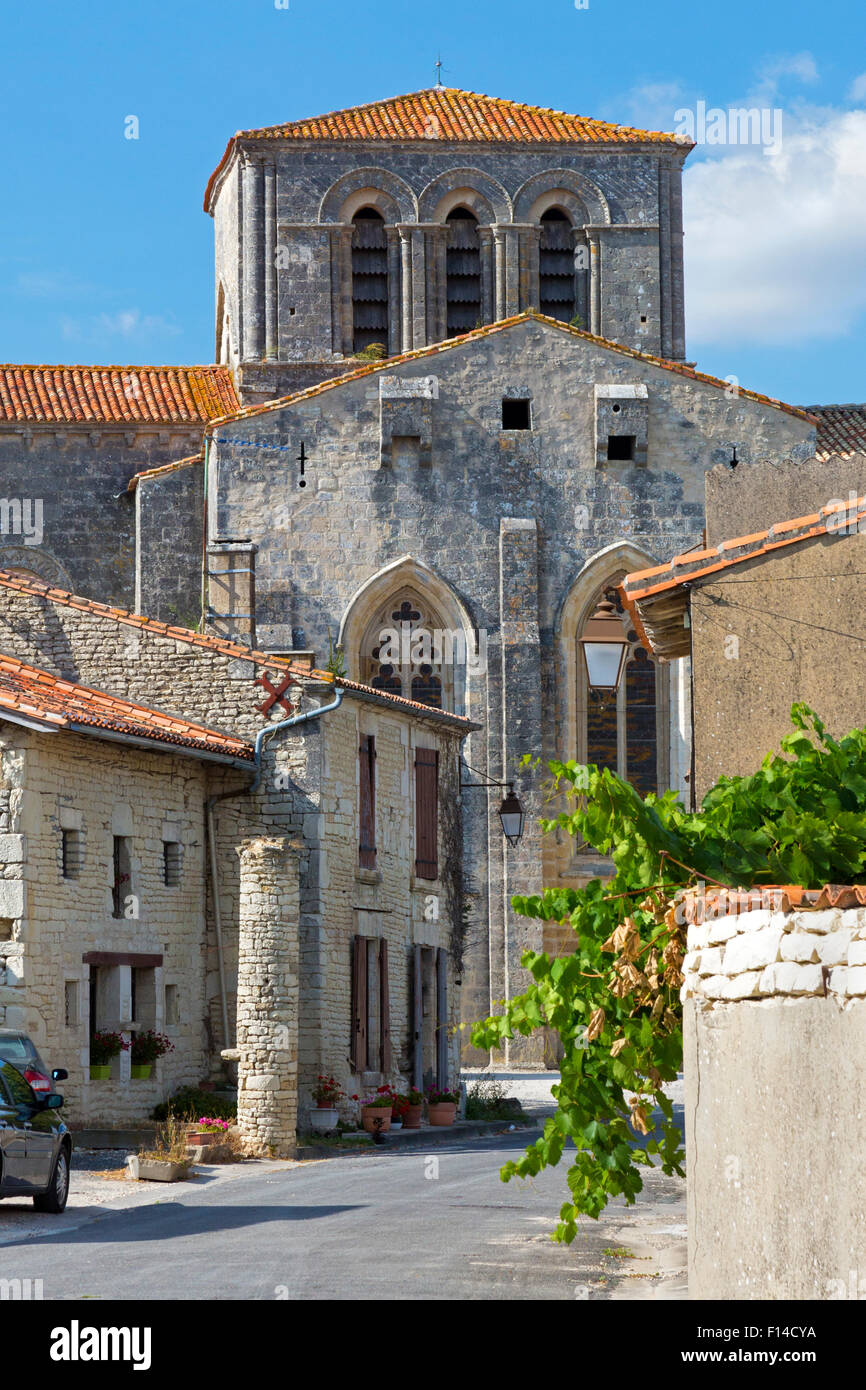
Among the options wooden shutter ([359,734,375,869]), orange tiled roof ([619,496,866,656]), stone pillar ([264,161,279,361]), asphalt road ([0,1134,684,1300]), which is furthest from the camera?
stone pillar ([264,161,279,361])

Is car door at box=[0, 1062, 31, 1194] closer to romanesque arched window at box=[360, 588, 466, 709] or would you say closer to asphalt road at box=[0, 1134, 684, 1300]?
asphalt road at box=[0, 1134, 684, 1300]

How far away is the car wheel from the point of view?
13555mm

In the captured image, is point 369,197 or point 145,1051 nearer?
point 145,1051

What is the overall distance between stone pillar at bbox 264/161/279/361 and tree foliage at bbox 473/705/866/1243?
28421 mm

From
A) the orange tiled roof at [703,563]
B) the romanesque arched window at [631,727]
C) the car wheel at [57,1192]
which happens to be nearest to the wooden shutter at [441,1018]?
the romanesque arched window at [631,727]

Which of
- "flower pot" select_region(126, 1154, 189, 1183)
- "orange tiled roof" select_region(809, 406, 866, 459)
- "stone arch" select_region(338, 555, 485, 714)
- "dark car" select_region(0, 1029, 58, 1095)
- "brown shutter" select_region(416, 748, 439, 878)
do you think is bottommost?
"flower pot" select_region(126, 1154, 189, 1183)

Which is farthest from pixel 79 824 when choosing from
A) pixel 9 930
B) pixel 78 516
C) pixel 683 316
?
pixel 683 316

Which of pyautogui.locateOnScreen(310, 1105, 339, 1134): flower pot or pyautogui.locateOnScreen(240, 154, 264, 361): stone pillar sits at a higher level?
pyautogui.locateOnScreen(240, 154, 264, 361): stone pillar

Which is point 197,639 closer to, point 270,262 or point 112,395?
point 112,395

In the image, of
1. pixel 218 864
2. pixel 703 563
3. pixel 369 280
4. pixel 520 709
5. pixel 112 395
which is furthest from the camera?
pixel 369 280

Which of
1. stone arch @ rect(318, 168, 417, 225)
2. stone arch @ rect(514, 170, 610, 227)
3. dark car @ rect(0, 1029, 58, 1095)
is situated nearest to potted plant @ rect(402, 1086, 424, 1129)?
dark car @ rect(0, 1029, 58, 1095)

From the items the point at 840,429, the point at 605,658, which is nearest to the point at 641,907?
the point at 605,658

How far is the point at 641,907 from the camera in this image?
25.0 feet

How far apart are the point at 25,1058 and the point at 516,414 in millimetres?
18204
